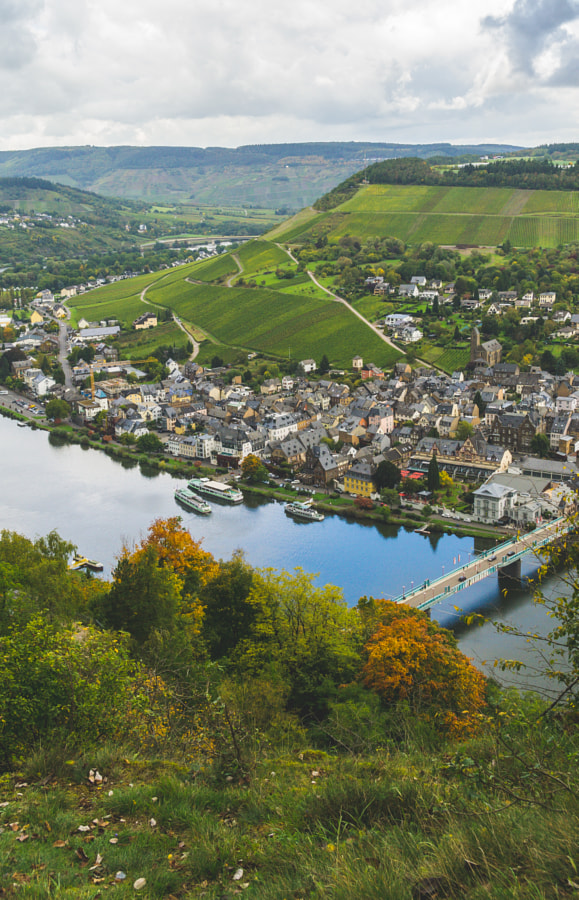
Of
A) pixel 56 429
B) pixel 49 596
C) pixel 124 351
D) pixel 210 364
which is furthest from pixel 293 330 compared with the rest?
pixel 49 596

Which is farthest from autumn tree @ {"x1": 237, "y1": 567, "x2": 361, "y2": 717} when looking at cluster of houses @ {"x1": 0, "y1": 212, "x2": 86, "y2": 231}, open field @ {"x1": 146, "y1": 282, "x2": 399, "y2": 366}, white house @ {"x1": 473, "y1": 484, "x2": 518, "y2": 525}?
cluster of houses @ {"x1": 0, "y1": 212, "x2": 86, "y2": 231}

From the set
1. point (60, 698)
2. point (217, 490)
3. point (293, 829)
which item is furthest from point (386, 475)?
point (293, 829)

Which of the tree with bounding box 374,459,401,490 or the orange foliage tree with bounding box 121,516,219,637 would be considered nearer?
the orange foliage tree with bounding box 121,516,219,637

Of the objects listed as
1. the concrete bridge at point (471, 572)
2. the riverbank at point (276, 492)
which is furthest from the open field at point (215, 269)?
the concrete bridge at point (471, 572)

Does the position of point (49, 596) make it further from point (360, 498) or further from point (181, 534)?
point (360, 498)

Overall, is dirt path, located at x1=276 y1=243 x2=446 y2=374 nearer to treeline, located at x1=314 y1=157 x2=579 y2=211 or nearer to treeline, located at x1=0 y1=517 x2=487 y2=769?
treeline, located at x1=314 y1=157 x2=579 y2=211

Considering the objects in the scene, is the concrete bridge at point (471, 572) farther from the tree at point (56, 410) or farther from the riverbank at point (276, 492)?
the tree at point (56, 410)
